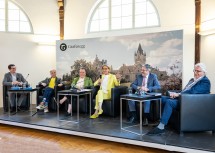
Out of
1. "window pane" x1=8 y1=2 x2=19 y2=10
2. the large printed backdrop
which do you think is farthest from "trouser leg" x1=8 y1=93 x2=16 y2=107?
"window pane" x1=8 y1=2 x2=19 y2=10

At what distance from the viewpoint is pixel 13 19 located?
6371mm

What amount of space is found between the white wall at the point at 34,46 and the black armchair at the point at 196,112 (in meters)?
4.49

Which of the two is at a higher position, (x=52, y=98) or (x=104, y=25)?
(x=104, y=25)

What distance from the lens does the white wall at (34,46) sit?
20.3ft

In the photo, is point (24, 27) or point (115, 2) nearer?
point (115, 2)

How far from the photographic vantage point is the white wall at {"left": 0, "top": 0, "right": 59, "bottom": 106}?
244 inches

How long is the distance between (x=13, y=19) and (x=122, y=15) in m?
3.19

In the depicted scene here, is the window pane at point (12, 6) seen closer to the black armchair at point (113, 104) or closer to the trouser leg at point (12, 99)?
the trouser leg at point (12, 99)

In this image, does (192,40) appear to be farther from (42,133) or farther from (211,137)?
(42,133)

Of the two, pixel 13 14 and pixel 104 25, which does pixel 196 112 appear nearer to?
pixel 104 25

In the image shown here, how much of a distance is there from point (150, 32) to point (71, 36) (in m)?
2.41

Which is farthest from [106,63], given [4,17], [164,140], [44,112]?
[4,17]

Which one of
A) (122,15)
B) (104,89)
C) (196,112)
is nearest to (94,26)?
(122,15)

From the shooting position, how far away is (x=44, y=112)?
5.12 m
